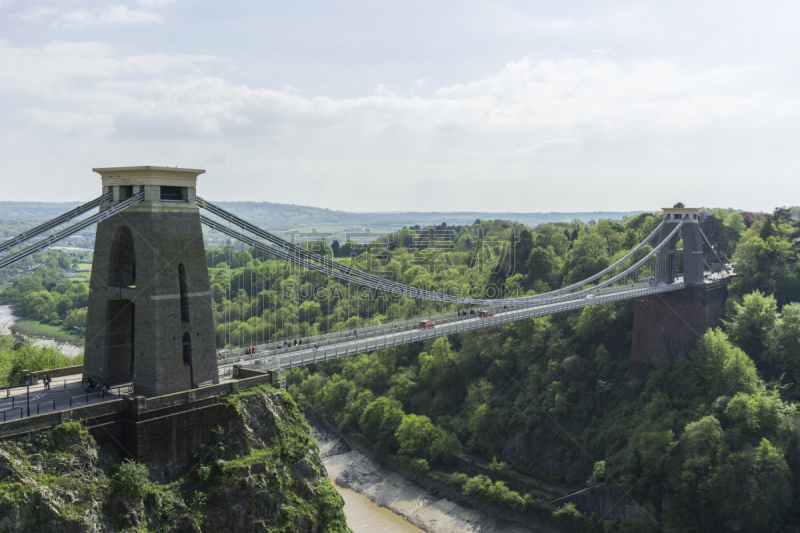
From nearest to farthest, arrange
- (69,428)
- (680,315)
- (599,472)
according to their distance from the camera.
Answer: (69,428), (599,472), (680,315)

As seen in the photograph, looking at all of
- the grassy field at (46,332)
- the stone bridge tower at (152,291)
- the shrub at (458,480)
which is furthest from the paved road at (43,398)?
the grassy field at (46,332)

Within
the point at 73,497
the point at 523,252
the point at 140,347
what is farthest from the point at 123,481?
the point at 523,252

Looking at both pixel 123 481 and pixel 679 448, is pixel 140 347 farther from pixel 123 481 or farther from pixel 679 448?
pixel 679 448

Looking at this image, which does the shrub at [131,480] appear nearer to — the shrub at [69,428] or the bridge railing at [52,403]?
the shrub at [69,428]

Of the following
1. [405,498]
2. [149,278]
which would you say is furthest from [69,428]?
[405,498]

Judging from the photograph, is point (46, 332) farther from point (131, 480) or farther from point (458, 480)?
point (131, 480)

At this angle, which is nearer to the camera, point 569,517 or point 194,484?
point 194,484

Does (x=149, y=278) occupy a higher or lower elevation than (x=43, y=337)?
higher
